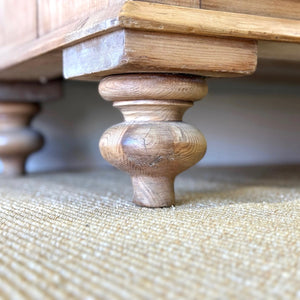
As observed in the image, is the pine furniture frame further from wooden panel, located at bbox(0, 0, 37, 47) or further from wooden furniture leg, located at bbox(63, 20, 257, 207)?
wooden panel, located at bbox(0, 0, 37, 47)

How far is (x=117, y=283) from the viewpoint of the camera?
1.08 feet

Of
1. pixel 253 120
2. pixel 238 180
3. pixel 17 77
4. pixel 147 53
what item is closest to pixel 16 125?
pixel 17 77

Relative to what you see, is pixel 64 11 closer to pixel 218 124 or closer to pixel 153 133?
pixel 153 133

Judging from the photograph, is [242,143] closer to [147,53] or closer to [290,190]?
[290,190]

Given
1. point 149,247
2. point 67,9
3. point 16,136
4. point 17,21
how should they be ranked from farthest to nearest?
→ 1. point 16,136
2. point 17,21
3. point 67,9
4. point 149,247

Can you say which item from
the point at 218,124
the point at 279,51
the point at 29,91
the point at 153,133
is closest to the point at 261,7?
the point at 279,51

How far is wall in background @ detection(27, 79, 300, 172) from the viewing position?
1.32 m

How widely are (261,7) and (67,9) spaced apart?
0.27 m

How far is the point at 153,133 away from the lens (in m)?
0.55

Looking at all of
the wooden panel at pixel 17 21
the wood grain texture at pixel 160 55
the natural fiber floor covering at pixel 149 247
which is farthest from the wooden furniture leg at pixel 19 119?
the wood grain texture at pixel 160 55

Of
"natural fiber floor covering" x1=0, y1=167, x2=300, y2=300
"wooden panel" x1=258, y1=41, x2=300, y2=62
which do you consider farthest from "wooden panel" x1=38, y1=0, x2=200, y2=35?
"natural fiber floor covering" x1=0, y1=167, x2=300, y2=300

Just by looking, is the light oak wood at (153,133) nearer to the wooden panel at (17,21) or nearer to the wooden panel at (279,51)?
the wooden panel at (279,51)

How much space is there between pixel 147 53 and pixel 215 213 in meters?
0.22

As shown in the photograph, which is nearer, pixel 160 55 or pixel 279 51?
pixel 160 55
